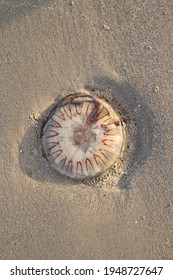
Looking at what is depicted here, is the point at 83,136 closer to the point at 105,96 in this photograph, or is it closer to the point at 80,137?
the point at 80,137

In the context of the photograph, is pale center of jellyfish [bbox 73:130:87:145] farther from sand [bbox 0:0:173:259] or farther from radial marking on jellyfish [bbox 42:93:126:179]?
sand [bbox 0:0:173:259]

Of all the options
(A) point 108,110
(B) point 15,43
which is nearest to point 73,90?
(A) point 108,110

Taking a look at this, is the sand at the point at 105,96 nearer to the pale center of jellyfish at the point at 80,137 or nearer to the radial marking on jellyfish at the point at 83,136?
the radial marking on jellyfish at the point at 83,136

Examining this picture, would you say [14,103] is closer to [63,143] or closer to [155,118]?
[63,143]

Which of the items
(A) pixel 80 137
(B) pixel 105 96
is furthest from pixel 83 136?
(B) pixel 105 96

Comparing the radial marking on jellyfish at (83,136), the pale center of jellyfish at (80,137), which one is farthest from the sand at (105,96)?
the pale center of jellyfish at (80,137)
